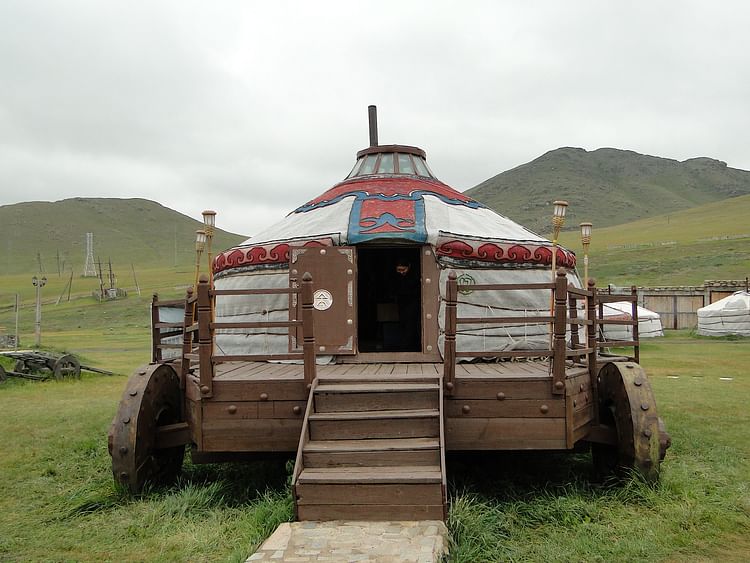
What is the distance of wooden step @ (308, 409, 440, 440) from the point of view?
433cm

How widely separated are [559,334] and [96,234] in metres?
108

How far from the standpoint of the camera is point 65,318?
35.1 meters

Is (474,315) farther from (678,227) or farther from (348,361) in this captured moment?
(678,227)

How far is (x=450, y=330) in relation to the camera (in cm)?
441

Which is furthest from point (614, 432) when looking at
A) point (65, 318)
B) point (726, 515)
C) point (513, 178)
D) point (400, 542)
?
point (513, 178)

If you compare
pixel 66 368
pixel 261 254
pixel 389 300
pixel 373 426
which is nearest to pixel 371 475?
pixel 373 426

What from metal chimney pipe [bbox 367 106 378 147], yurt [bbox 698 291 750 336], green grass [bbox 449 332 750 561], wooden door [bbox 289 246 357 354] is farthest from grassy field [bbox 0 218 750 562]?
yurt [bbox 698 291 750 336]

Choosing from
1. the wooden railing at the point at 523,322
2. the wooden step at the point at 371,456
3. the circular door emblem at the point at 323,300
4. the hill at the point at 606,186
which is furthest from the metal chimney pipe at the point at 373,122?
the hill at the point at 606,186

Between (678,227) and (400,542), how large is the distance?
61.0m

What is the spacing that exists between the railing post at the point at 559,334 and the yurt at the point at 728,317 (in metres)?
16.4

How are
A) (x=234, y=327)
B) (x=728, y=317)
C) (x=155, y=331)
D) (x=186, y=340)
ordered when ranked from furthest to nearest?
(x=728, y=317), (x=155, y=331), (x=186, y=340), (x=234, y=327)

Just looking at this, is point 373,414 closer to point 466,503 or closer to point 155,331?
point 466,503

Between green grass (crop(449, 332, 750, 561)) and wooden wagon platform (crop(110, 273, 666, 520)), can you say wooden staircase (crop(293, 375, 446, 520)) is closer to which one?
wooden wagon platform (crop(110, 273, 666, 520))

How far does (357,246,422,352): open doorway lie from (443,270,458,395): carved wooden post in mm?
3601
